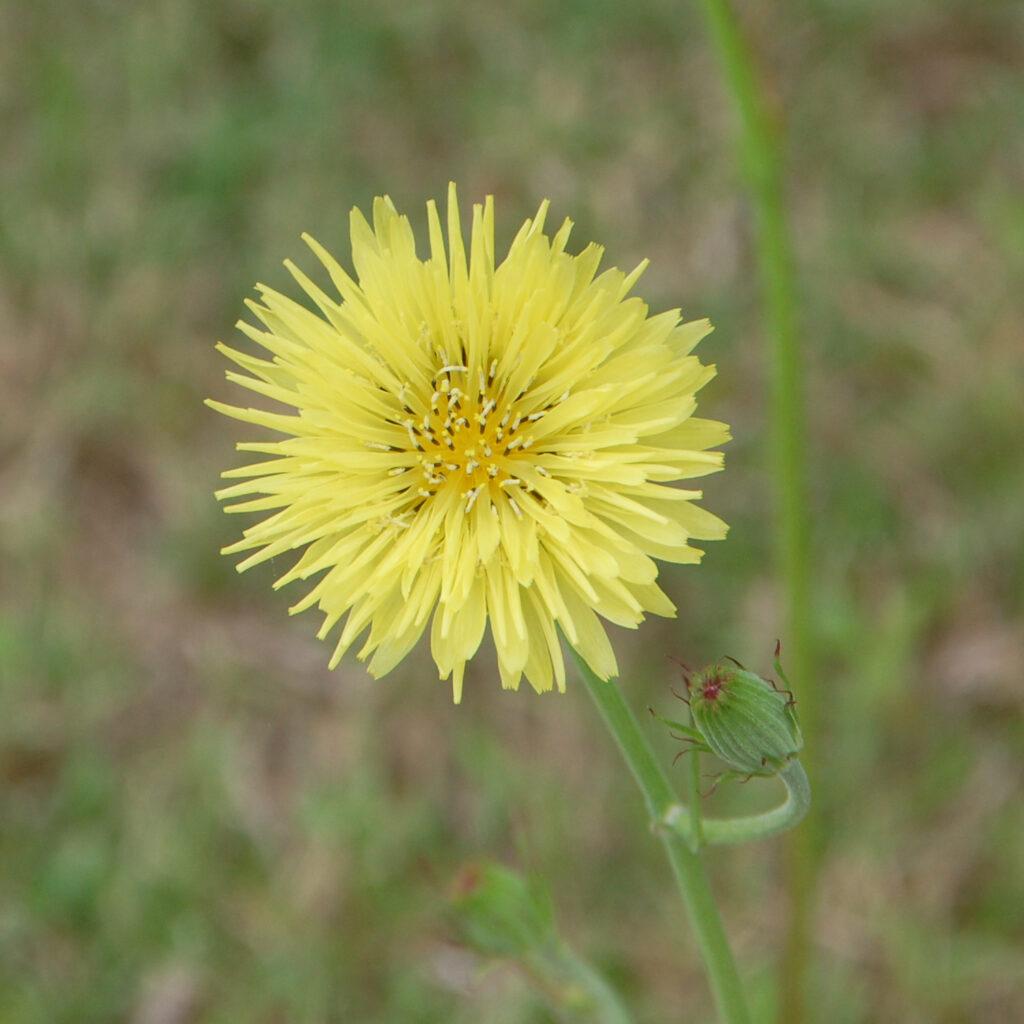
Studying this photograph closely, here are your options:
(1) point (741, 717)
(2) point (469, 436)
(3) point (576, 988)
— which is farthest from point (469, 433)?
(3) point (576, 988)

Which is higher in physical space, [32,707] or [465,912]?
[32,707]

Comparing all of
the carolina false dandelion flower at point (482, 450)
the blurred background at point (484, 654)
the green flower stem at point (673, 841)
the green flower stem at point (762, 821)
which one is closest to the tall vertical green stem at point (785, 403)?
the blurred background at point (484, 654)

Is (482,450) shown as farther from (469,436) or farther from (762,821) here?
(762,821)

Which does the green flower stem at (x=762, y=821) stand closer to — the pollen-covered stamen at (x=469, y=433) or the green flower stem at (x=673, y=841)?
the green flower stem at (x=673, y=841)

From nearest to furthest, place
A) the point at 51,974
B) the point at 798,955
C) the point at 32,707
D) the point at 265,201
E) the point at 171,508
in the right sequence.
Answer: the point at 798,955 → the point at 51,974 → the point at 32,707 → the point at 171,508 → the point at 265,201

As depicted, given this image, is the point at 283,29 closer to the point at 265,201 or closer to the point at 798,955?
the point at 265,201

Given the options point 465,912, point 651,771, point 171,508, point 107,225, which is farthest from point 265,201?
point 651,771

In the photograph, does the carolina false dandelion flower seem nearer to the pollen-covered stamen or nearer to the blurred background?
the pollen-covered stamen
